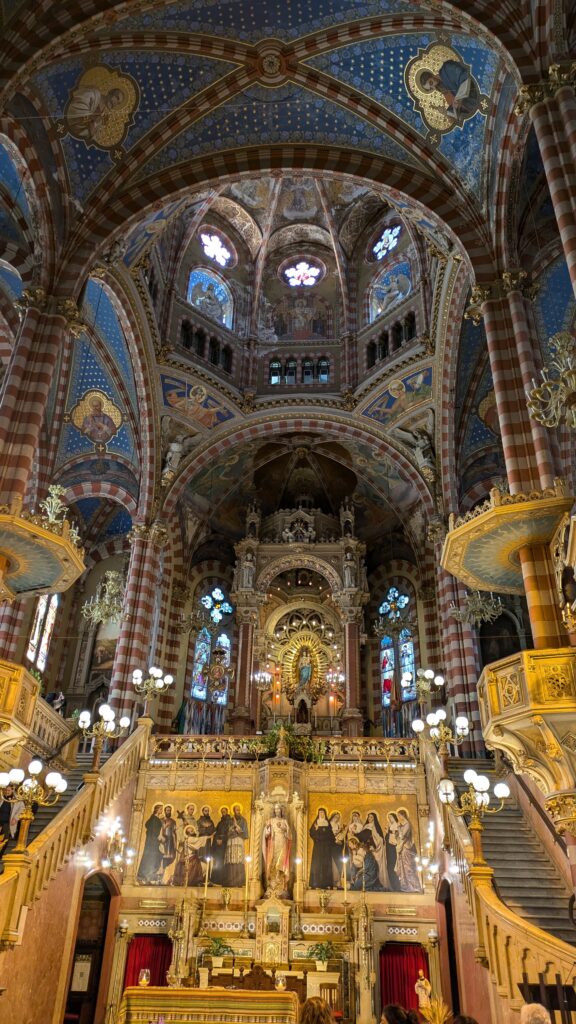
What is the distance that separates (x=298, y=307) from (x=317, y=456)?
5.45 meters

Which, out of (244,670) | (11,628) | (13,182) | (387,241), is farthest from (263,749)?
(387,241)

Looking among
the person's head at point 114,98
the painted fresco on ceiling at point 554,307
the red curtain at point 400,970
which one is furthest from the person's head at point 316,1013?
the person's head at point 114,98

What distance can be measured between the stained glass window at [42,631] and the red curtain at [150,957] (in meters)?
10.4

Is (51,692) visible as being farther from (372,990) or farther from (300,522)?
(372,990)

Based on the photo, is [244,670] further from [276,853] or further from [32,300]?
[32,300]

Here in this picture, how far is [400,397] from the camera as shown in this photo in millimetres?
23250

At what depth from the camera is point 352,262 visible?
26625 millimetres

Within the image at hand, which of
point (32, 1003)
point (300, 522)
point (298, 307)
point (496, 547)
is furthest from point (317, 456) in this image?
point (32, 1003)

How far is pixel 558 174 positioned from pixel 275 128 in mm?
8813

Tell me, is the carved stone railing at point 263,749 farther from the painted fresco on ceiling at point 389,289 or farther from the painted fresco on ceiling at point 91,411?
the painted fresco on ceiling at point 389,289

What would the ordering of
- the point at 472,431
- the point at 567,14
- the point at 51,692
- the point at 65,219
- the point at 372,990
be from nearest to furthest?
the point at 567,14 < the point at 372,990 < the point at 65,219 < the point at 472,431 < the point at 51,692

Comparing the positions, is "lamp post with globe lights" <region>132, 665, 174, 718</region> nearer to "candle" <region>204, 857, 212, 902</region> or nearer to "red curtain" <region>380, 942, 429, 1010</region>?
"candle" <region>204, 857, 212, 902</region>

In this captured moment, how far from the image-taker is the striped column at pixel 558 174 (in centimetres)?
1040

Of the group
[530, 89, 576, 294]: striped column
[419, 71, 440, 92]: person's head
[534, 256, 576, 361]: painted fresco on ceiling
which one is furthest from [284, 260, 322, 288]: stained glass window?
[530, 89, 576, 294]: striped column
